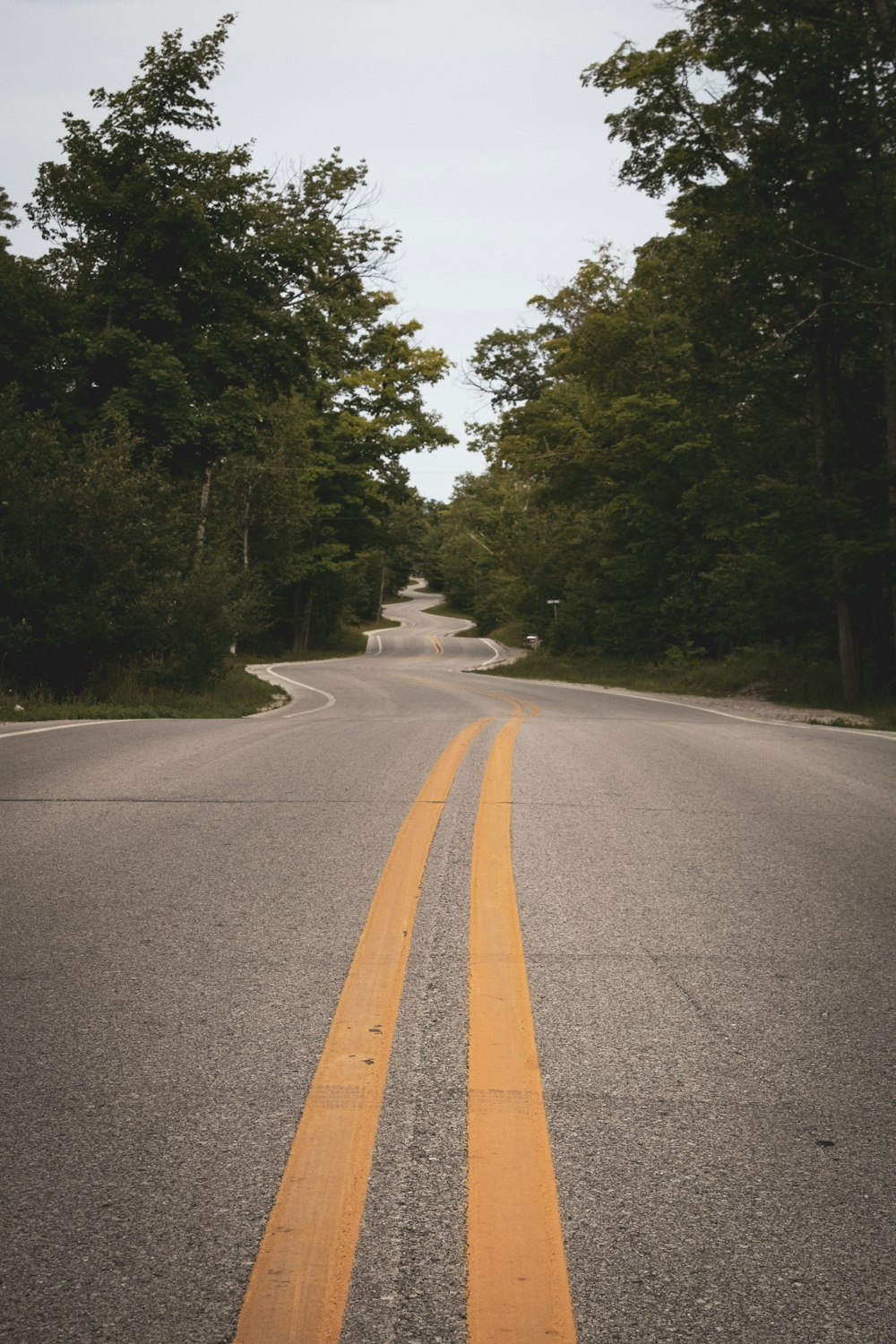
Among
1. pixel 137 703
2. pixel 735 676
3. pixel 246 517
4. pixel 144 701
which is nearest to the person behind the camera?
pixel 137 703

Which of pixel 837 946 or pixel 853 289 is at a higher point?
pixel 853 289

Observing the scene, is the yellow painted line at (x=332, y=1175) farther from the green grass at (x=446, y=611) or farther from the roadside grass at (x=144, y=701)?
the green grass at (x=446, y=611)

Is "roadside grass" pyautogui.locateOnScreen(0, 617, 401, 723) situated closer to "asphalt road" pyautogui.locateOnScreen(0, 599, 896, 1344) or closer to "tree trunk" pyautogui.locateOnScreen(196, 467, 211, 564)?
"tree trunk" pyautogui.locateOnScreen(196, 467, 211, 564)

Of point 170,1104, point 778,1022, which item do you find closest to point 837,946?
point 778,1022

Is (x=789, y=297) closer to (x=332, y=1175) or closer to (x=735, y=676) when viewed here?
(x=735, y=676)

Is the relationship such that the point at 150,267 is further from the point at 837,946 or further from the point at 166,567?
the point at 837,946

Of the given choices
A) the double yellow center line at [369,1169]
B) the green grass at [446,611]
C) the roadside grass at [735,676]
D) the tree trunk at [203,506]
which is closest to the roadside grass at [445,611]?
the green grass at [446,611]

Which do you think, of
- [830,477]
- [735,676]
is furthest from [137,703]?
[735,676]

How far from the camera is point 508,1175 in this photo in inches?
76.3

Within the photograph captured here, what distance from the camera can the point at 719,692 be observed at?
2317 centimetres

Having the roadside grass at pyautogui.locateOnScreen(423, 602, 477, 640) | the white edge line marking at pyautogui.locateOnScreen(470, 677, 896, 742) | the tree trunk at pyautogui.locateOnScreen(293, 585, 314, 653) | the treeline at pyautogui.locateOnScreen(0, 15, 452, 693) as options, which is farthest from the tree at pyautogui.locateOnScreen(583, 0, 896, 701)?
the roadside grass at pyautogui.locateOnScreen(423, 602, 477, 640)

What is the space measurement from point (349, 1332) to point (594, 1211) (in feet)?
1.72

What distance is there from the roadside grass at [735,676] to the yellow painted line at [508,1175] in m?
13.0

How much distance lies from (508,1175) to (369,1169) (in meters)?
0.27
